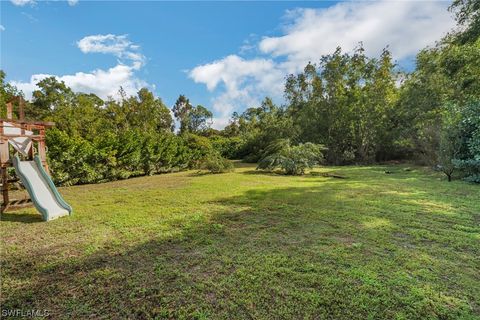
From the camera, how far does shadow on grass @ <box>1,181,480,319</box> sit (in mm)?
1760

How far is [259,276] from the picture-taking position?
2.17 m

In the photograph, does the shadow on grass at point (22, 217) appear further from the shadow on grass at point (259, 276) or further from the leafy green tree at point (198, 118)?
the leafy green tree at point (198, 118)

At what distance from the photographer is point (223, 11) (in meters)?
7.29

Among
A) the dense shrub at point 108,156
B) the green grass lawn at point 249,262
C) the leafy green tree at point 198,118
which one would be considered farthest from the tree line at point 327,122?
the leafy green tree at point 198,118

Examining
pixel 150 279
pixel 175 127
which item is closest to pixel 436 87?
pixel 150 279

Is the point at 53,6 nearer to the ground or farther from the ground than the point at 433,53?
nearer to the ground

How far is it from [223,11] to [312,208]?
642 centimetres

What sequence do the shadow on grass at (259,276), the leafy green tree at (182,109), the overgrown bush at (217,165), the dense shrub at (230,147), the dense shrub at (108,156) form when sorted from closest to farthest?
the shadow on grass at (259,276)
the dense shrub at (108,156)
the overgrown bush at (217,165)
the dense shrub at (230,147)
the leafy green tree at (182,109)

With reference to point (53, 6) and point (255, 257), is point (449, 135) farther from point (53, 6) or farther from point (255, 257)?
point (53, 6)

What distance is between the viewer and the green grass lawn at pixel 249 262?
5.87ft

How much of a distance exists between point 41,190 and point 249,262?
14.9 feet

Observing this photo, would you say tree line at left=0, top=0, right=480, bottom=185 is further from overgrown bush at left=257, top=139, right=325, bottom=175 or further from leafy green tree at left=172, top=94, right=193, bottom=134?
leafy green tree at left=172, top=94, right=193, bottom=134

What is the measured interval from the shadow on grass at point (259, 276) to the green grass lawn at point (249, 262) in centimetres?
1

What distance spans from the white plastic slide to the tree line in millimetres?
3202
